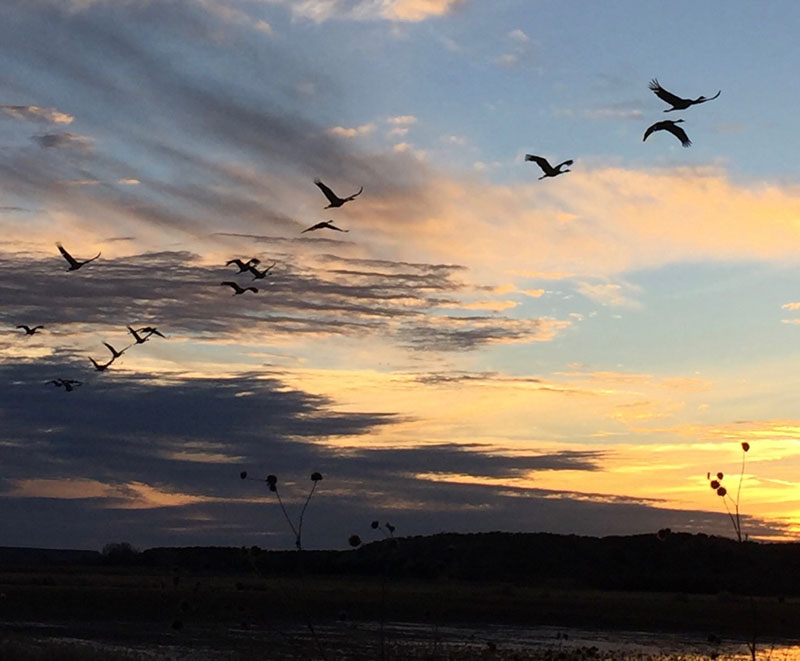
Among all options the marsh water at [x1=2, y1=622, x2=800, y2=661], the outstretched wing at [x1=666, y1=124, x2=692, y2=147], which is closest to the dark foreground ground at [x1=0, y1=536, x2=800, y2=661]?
the marsh water at [x1=2, y1=622, x2=800, y2=661]

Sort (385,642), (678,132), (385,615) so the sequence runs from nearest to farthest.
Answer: (678,132) → (385,615) → (385,642)

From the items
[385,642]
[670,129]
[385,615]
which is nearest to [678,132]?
[670,129]

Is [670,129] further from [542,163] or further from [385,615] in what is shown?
[385,615]

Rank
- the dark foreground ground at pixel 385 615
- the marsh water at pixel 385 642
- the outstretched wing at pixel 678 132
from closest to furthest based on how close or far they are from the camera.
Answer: the outstretched wing at pixel 678 132 < the dark foreground ground at pixel 385 615 < the marsh water at pixel 385 642

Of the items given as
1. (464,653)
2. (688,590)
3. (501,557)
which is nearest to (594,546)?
(501,557)

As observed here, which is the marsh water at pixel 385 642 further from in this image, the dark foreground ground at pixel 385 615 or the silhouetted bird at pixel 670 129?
the silhouetted bird at pixel 670 129

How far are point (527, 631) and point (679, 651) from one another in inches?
402

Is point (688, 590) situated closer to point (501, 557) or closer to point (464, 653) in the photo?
point (501, 557)

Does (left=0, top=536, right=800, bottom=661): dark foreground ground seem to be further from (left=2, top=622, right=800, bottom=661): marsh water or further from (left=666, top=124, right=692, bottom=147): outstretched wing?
(left=666, top=124, right=692, bottom=147): outstretched wing

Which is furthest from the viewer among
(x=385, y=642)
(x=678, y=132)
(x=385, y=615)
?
(x=385, y=642)

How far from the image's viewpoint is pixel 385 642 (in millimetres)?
40969

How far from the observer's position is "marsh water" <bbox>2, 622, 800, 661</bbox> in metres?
36.0

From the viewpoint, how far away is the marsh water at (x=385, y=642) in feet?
118

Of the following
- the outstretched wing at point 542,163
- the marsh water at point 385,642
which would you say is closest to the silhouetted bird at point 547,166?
the outstretched wing at point 542,163
